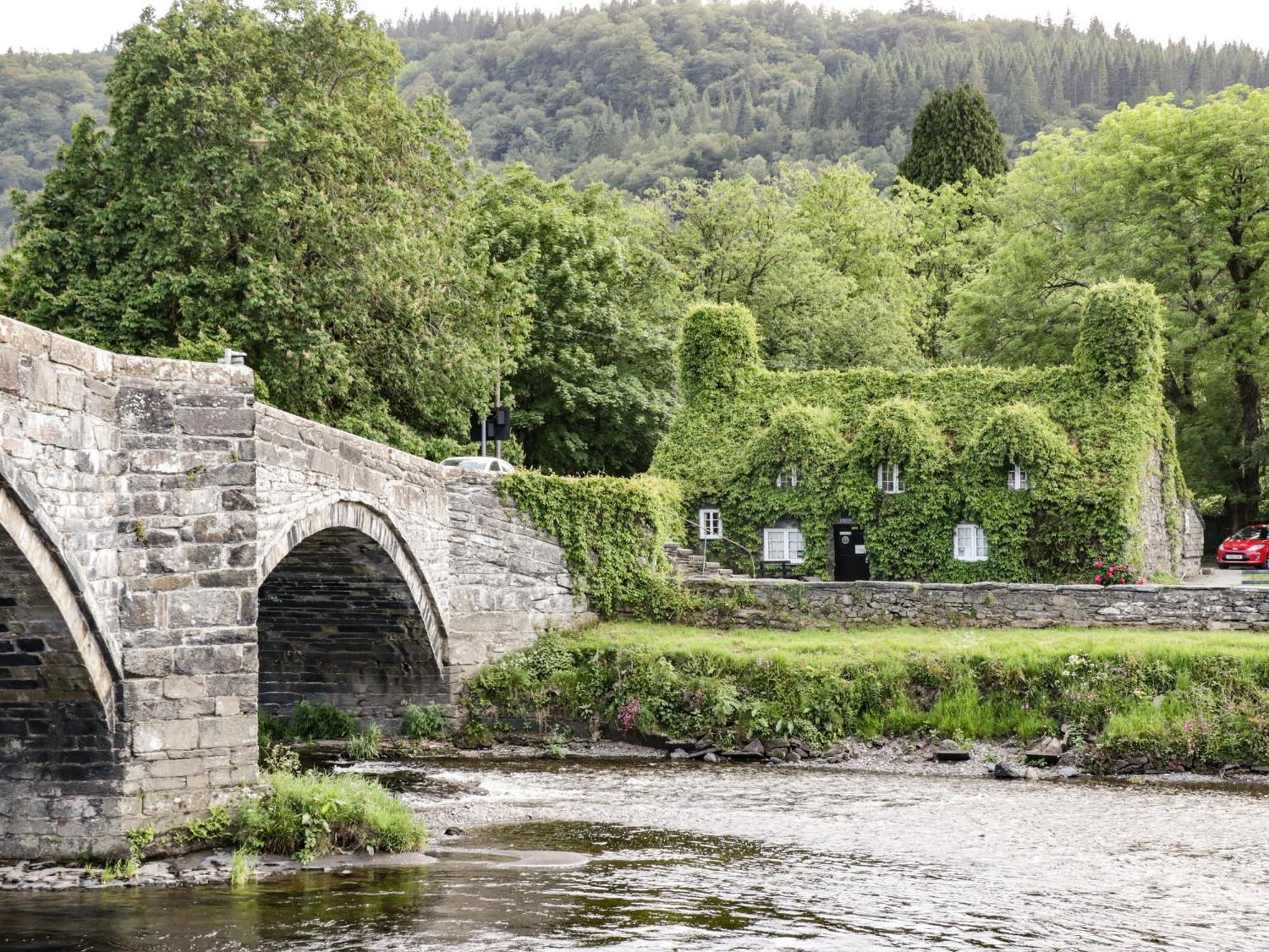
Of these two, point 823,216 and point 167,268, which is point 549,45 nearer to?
point 823,216

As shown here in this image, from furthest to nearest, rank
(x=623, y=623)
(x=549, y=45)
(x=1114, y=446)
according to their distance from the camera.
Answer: (x=549, y=45)
(x=1114, y=446)
(x=623, y=623)

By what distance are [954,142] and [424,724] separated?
158ft

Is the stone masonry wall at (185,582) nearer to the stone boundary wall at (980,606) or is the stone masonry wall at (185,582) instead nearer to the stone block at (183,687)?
the stone block at (183,687)

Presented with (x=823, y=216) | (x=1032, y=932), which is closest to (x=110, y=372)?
(x=1032, y=932)

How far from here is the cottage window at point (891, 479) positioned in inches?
1275

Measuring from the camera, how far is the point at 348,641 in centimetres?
2262

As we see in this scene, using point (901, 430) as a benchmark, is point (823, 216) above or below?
above

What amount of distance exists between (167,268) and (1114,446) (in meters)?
20.4

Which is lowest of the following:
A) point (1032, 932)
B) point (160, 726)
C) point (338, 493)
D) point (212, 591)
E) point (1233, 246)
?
point (1032, 932)

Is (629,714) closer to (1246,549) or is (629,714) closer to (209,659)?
(209,659)

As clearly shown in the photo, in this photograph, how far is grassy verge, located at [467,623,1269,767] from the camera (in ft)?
66.6

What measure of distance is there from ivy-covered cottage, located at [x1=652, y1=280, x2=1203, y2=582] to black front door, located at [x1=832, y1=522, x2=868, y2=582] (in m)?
0.04

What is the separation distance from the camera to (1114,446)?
1208 inches

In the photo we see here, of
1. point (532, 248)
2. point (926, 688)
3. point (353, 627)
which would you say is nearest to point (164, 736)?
point (353, 627)
